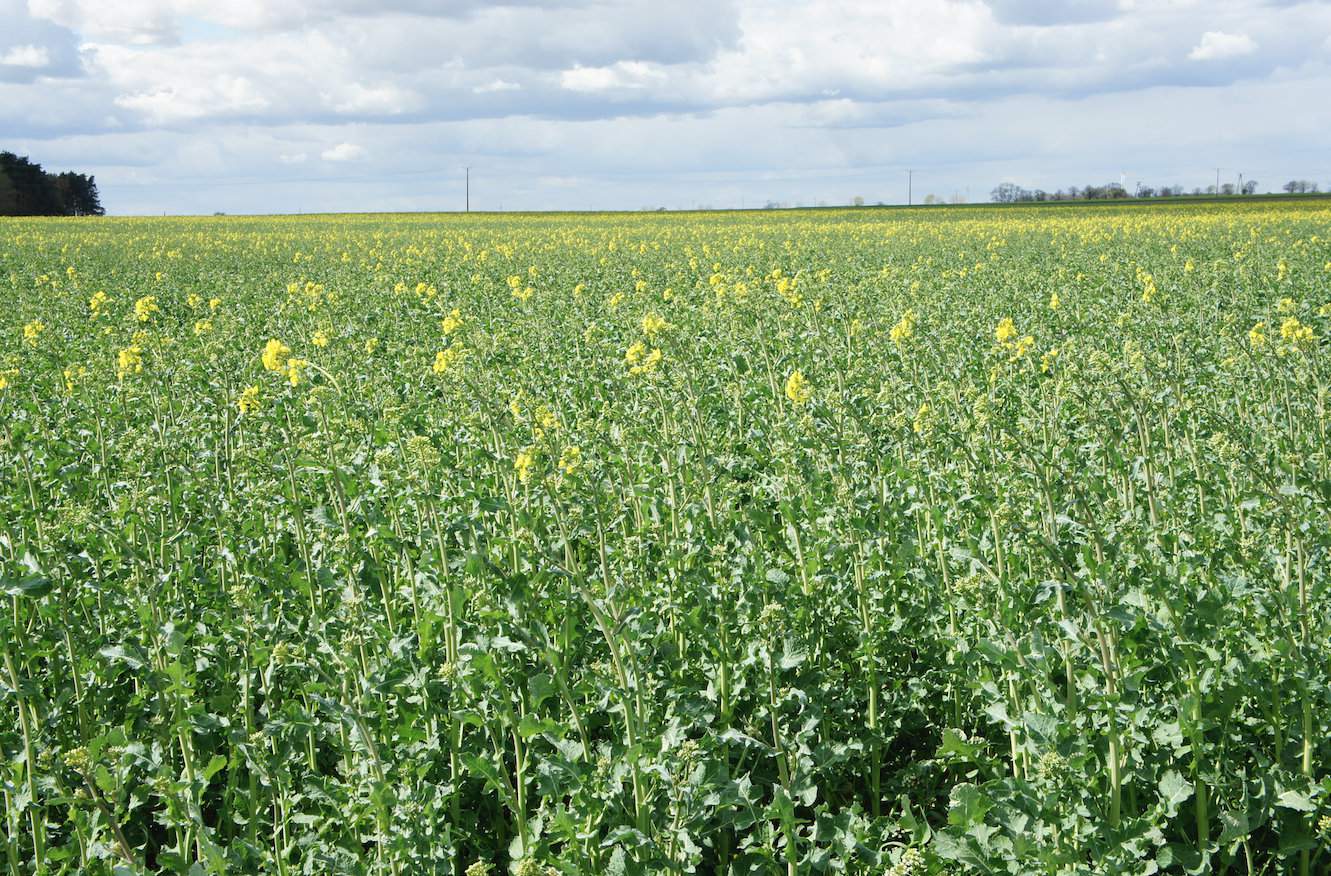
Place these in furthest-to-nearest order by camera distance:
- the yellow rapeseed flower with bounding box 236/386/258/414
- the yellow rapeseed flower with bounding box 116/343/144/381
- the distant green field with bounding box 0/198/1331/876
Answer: the yellow rapeseed flower with bounding box 116/343/144/381 < the yellow rapeseed flower with bounding box 236/386/258/414 < the distant green field with bounding box 0/198/1331/876

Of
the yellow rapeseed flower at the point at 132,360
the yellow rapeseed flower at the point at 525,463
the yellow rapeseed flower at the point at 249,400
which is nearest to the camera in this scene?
the yellow rapeseed flower at the point at 525,463

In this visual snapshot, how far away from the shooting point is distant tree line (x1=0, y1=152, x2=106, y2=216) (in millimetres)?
80875

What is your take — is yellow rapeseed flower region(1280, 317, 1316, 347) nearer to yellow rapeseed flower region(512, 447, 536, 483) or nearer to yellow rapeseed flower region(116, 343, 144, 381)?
yellow rapeseed flower region(512, 447, 536, 483)

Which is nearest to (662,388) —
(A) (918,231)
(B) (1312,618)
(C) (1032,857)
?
(B) (1312,618)

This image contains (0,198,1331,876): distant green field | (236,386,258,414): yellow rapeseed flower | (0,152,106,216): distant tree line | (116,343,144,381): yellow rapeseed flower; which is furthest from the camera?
Result: (0,152,106,216): distant tree line

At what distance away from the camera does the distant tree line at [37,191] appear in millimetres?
80875

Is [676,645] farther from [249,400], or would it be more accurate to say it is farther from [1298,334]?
[1298,334]

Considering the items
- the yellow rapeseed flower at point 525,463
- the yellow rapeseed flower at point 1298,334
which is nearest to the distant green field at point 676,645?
the yellow rapeseed flower at point 525,463

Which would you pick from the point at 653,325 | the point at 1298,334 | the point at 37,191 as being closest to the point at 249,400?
the point at 653,325

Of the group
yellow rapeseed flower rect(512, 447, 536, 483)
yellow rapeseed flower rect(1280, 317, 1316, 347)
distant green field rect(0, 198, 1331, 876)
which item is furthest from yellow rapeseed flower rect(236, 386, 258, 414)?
yellow rapeseed flower rect(1280, 317, 1316, 347)

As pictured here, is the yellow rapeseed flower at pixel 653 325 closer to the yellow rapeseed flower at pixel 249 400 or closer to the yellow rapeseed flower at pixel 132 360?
the yellow rapeseed flower at pixel 249 400

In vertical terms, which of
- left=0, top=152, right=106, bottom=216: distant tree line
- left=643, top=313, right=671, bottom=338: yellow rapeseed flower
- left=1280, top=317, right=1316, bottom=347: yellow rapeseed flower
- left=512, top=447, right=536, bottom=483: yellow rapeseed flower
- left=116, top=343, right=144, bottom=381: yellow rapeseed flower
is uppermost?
left=0, top=152, right=106, bottom=216: distant tree line

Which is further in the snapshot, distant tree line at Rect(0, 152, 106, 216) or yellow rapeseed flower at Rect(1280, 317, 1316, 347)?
distant tree line at Rect(0, 152, 106, 216)

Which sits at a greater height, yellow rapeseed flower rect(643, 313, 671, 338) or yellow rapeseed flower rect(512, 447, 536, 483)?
yellow rapeseed flower rect(643, 313, 671, 338)
